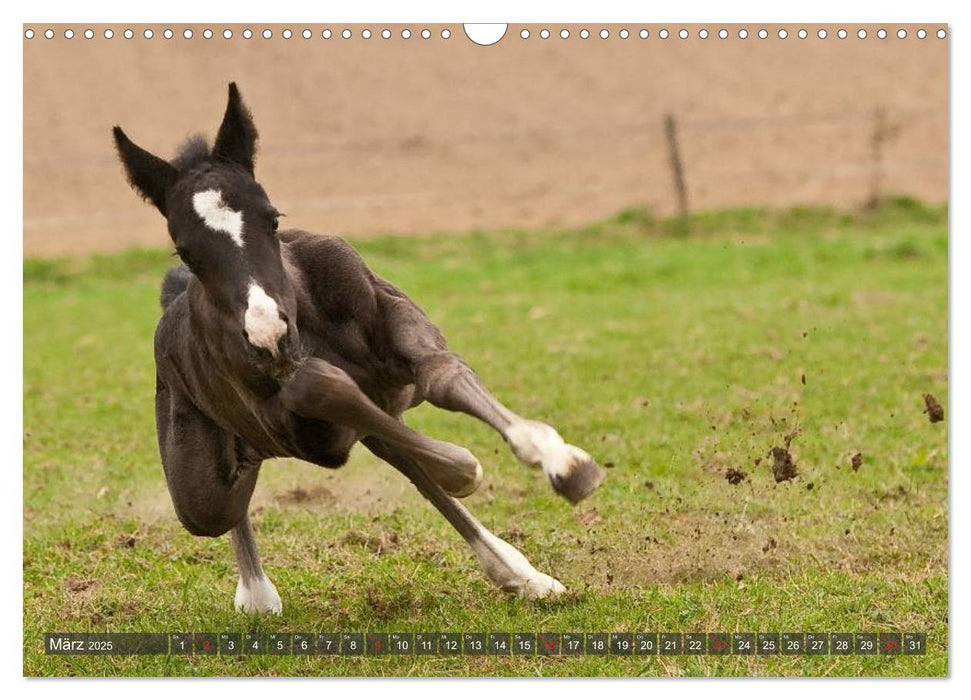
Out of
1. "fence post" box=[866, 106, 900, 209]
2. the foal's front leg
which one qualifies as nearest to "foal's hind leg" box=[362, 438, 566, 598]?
the foal's front leg

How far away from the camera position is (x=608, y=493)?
7410 millimetres

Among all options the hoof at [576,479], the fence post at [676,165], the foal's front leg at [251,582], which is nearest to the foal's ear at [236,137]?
the hoof at [576,479]

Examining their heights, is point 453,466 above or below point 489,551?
above

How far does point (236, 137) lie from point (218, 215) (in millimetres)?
410

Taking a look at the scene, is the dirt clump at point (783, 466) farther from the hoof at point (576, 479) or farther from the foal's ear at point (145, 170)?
the foal's ear at point (145, 170)

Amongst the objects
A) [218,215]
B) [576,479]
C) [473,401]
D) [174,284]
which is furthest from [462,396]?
[174,284]

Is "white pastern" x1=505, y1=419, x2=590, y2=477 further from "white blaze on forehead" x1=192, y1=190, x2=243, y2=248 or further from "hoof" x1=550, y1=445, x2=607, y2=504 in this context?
"white blaze on forehead" x1=192, y1=190, x2=243, y2=248

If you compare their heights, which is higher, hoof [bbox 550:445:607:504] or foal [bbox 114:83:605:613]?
foal [bbox 114:83:605:613]

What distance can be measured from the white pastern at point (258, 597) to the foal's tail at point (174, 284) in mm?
1312

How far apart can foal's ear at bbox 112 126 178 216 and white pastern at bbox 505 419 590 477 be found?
157 centimetres

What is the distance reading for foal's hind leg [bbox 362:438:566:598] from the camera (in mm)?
5942

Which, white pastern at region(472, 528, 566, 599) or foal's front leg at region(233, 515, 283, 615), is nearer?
white pastern at region(472, 528, 566, 599)

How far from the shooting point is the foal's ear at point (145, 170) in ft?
16.3

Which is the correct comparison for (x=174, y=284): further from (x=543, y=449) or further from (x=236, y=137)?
(x=543, y=449)
